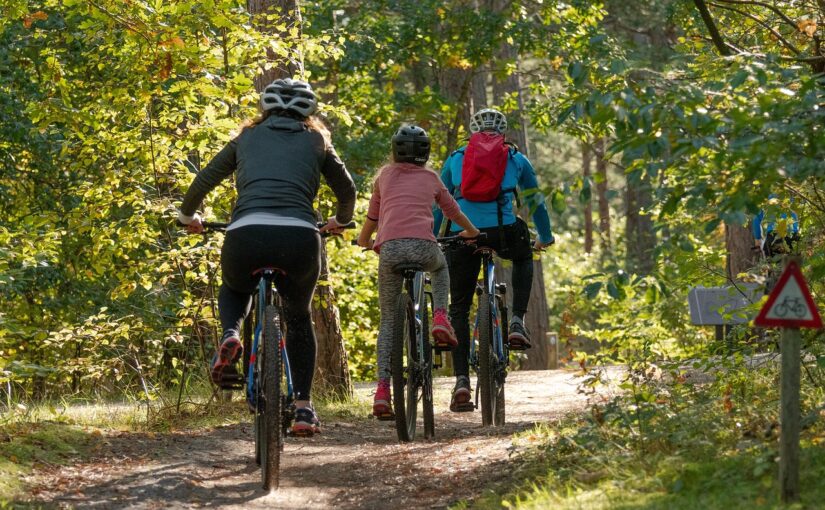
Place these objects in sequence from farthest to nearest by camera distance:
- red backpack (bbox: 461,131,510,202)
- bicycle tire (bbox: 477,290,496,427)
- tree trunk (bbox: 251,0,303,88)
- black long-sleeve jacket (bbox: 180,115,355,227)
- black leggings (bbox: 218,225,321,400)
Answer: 1. tree trunk (bbox: 251,0,303,88)
2. red backpack (bbox: 461,131,510,202)
3. bicycle tire (bbox: 477,290,496,427)
4. black long-sleeve jacket (bbox: 180,115,355,227)
5. black leggings (bbox: 218,225,321,400)

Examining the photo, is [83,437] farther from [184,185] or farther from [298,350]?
[184,185]

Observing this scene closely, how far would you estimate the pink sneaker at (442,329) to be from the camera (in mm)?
7574

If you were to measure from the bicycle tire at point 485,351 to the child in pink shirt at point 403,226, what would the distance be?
0.55 meters

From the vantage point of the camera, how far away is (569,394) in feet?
37.2

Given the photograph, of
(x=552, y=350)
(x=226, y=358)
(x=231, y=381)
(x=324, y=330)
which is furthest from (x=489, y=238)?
(x=552, y=350)

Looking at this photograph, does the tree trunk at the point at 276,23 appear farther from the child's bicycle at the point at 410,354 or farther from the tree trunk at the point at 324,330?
the child's bicycle at the point at 410,354

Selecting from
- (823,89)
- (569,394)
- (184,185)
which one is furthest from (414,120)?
(823,89)

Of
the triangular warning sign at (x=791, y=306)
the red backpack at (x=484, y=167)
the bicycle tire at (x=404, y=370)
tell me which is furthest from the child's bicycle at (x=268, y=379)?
the red backpack at (x=484, y=167)

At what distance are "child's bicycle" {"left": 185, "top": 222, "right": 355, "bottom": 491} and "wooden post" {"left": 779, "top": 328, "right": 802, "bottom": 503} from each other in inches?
A: 98.7

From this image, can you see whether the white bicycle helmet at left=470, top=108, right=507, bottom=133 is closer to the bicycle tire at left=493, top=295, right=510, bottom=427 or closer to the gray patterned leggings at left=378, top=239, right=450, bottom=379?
the bicycle tire at left=493, top=295, right=510, bottom=427

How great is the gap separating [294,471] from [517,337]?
2.49m

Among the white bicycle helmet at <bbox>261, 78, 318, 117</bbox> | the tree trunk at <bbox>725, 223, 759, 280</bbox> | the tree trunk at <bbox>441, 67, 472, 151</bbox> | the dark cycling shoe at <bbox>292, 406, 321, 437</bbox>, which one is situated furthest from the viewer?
the tree trunk at <bbox>441, 67, 472, 151</bbox>

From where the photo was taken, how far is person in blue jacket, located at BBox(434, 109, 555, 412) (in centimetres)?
844

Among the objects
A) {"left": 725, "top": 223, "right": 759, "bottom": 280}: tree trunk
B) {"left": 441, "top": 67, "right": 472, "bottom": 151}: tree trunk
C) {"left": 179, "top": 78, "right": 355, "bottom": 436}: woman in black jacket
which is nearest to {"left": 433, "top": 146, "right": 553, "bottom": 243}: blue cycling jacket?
{"left": 179, "top": 78, "right": 355, "bottom": 436}: woman in black jacket
